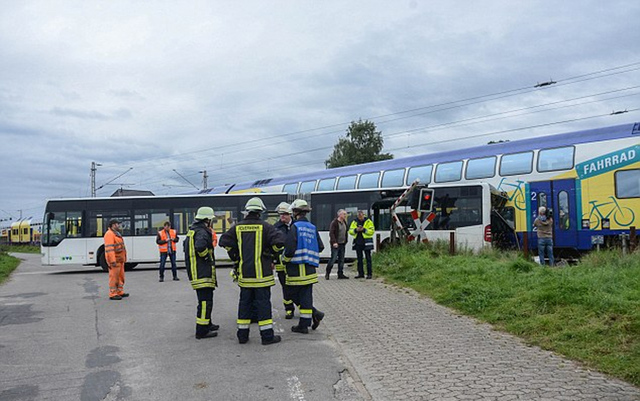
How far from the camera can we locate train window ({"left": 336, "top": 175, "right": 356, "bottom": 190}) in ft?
84.8

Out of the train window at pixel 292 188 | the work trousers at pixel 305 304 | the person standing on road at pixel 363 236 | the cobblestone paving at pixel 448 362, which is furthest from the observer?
the train window at pixel 292 188

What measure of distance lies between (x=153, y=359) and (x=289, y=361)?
1.61 m

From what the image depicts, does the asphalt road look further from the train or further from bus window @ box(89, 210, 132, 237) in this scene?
the train

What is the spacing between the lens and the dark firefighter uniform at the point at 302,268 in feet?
26.4

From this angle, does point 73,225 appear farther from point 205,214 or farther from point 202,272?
point 202,272

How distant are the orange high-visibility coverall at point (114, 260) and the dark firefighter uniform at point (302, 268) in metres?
5.46

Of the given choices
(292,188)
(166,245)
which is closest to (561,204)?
(166,245)

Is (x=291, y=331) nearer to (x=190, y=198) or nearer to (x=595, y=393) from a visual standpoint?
(x=595, y=393)

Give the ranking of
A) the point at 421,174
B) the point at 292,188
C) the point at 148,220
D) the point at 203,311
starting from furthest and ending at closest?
the point at 292,188
the point at 421,174
the point at 148,220
the point at 203,311

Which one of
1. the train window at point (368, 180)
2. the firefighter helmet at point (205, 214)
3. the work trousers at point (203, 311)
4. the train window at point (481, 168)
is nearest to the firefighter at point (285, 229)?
the firefighter helmet at point (205, 214)

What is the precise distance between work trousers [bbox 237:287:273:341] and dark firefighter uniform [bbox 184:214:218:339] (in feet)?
2.08

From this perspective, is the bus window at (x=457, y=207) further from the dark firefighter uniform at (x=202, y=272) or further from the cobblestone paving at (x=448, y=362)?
the dark firefighter uniform at (x=202, y=272)

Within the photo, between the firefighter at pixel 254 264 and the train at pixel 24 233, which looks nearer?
the firefighter at pixel 254 264

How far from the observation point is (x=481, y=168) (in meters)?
21.0
